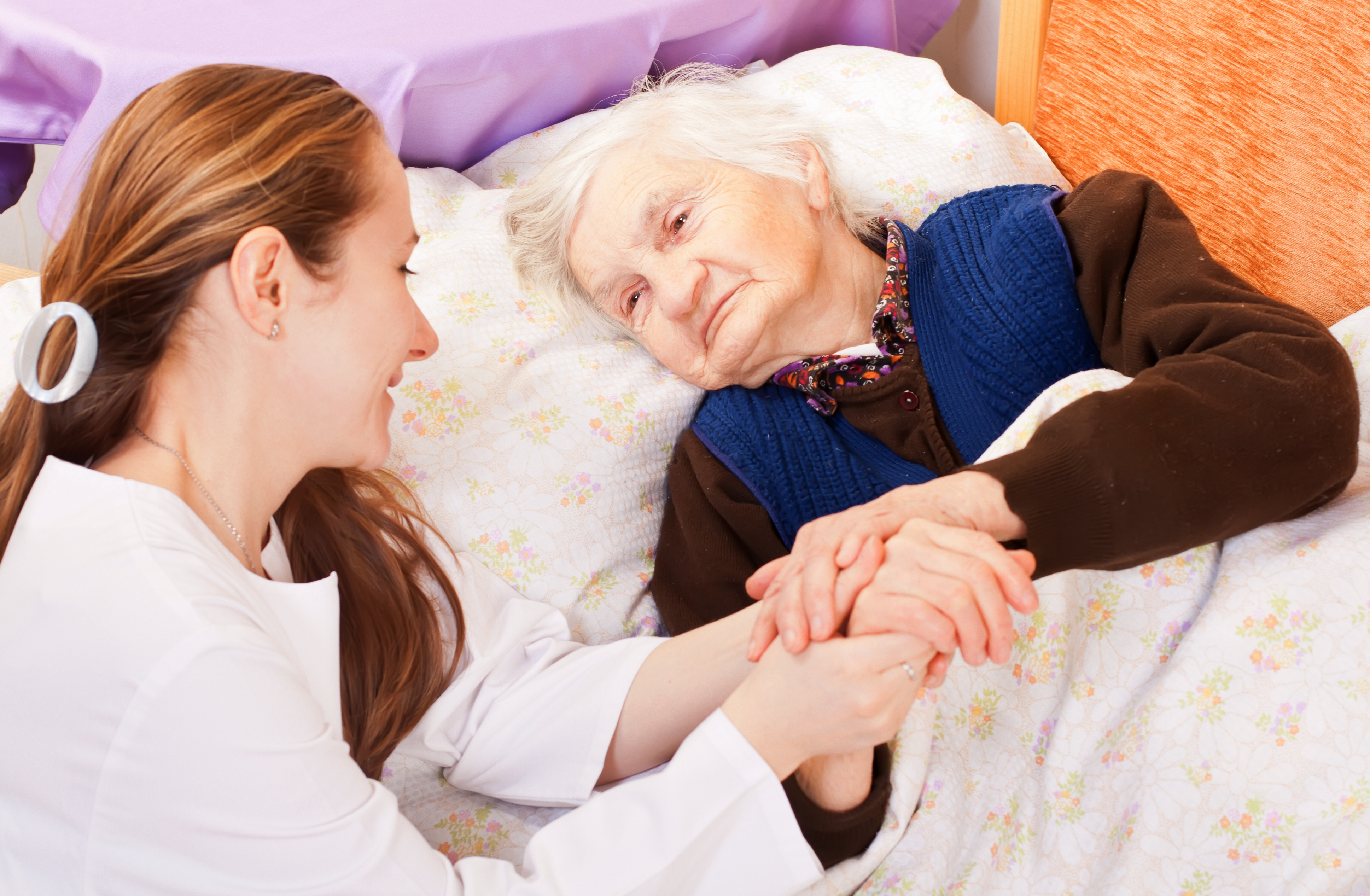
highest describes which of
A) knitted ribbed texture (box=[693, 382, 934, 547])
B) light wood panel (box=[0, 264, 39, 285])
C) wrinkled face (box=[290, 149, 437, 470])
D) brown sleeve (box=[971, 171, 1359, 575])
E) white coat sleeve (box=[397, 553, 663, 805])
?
wrinkled face (box=[290, 149, 437, 470])

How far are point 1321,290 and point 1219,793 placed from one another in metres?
0.82

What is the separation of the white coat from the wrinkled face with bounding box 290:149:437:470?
15 cm

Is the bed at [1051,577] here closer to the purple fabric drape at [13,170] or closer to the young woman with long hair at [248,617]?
the young woman with long hair at [248,617]

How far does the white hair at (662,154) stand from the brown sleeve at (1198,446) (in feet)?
1.88

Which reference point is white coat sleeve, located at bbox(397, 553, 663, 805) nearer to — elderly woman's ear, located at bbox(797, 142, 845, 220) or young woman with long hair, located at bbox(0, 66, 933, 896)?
young woman with long hair, located at bbox(0, 66, 933, 896)

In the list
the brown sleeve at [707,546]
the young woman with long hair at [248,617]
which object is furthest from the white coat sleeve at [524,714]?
the brown sleeve at [707,546]

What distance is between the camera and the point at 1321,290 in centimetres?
149

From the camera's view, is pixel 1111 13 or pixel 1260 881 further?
pixel 1111 13

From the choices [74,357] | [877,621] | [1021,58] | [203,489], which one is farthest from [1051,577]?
[1021,58]

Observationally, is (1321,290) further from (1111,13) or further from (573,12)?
(573,12)

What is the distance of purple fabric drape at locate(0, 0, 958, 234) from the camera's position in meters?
1.65

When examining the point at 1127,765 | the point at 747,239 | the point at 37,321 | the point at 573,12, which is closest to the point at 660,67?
the point at 573,12

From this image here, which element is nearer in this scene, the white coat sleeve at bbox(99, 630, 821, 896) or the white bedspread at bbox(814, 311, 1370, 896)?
the white coat sleeve at bbox(99, 630, 821, 896)

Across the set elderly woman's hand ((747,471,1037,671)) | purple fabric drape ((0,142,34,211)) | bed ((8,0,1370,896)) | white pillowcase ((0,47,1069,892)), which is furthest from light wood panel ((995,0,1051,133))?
purple fabric drape ((0,142,34,211))
